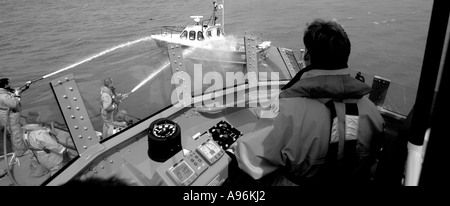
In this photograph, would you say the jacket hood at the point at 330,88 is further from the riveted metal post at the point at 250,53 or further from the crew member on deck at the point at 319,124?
the riveted metal post at the point at 250,53

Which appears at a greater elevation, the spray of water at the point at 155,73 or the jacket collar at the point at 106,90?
the jacket collar at the point at 106,90

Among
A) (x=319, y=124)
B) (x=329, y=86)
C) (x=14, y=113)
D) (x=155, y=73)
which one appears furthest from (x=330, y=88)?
(x=155, y=73)

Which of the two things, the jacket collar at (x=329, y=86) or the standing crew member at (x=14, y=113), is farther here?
the standing crew member at (x=14, y=113)

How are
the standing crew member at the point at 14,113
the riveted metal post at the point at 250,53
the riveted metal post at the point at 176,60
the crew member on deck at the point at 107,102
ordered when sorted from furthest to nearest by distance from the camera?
the crew member on deck at the point at 107,102 < the standing crew member at the point at 14,113 < the riveted metal post at the point at 250,53 < the riveted metal post at the point at 176,60

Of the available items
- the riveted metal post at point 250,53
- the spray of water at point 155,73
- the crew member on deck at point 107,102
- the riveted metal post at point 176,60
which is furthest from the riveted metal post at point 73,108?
the spray of water at point 155,73

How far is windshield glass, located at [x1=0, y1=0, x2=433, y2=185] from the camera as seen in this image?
50.0 ft

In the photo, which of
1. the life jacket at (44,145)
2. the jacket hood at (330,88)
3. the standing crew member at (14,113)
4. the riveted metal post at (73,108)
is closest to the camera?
the jacket hood at (330,88)

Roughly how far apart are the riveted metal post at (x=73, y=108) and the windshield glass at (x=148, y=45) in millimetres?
2072

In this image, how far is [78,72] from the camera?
68.9 ft

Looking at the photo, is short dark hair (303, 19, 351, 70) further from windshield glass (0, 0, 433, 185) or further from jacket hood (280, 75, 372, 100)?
windshield glass (0, 0, 433, 185)

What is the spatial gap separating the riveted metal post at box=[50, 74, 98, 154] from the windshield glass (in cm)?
207

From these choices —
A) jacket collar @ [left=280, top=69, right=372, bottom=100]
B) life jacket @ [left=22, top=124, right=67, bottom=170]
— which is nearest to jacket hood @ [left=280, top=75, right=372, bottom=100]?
jacket collar @ [left=280, top=69, right=372, bottom=100]

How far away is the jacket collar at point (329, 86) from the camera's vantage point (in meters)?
1.70
